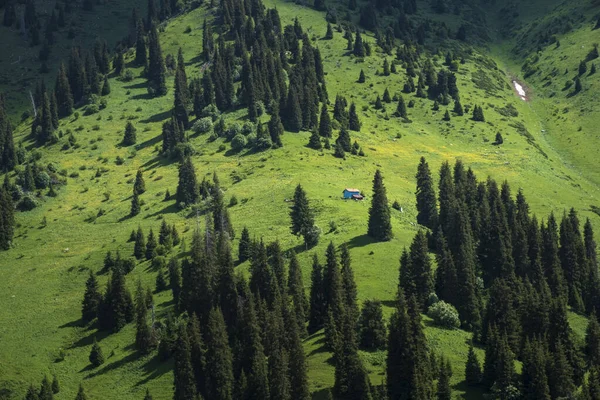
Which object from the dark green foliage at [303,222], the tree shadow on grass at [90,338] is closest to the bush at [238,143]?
the dark green foliage at [303,222]

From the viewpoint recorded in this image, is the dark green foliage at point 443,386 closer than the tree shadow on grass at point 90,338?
Yes

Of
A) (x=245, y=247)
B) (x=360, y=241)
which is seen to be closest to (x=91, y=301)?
(x=245, y=247)

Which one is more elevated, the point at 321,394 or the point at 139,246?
the point at 139,246

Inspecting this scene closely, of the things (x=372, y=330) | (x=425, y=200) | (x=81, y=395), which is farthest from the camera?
(x=425, y=200)

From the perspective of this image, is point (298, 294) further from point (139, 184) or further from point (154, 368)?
point (139, 184)

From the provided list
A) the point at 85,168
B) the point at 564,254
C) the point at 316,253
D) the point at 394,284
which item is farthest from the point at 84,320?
the point at 564,254

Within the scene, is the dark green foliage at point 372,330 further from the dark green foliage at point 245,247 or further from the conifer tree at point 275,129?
the conifer tree at point 275,129

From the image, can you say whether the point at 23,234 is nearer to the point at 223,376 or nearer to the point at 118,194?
the point at 118,194
